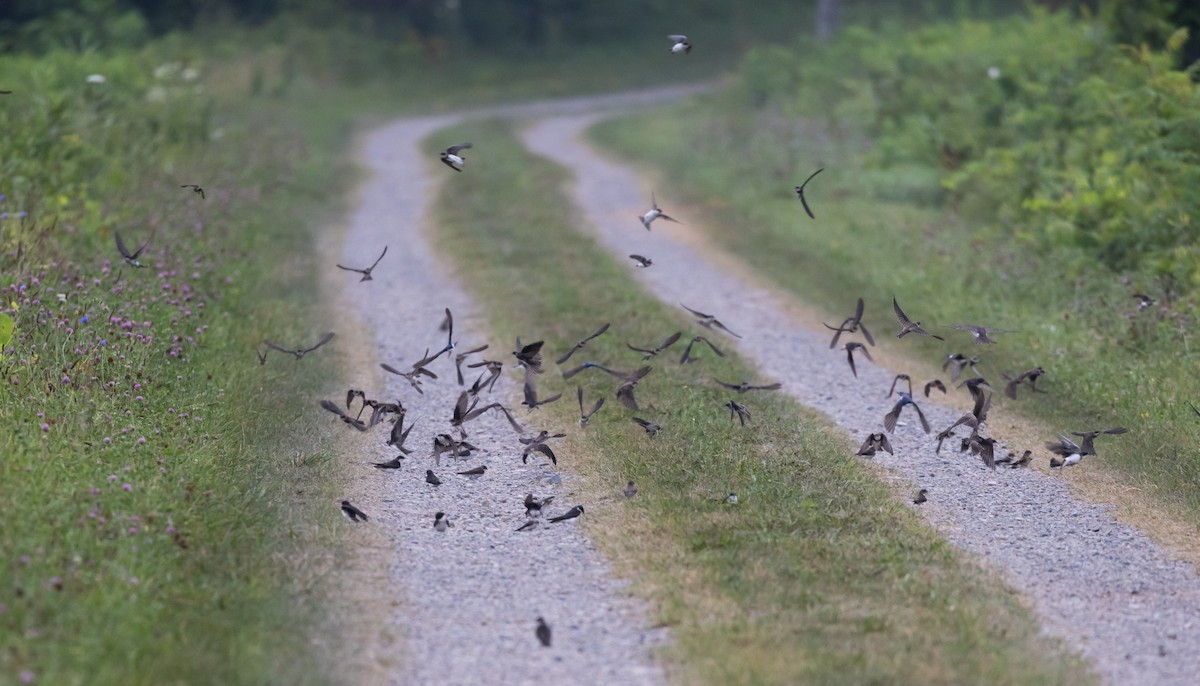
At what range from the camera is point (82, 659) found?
443 cm

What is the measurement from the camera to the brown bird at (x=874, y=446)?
7.24m

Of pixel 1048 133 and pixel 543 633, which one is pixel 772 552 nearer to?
pixel 543 633

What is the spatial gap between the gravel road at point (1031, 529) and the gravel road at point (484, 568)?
5.91 ft

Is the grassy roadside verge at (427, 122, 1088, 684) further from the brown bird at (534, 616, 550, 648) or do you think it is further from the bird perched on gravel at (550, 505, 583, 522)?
the brown bird at (534, 616, 550, 648)

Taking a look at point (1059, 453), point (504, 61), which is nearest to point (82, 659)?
point (1059, 453)

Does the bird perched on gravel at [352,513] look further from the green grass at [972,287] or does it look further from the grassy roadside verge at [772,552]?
the green grass at [972,287]

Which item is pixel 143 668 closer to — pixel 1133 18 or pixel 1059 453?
pixel 1059 453

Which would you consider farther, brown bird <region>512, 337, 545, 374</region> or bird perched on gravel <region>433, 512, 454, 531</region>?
brown bird <region>512, 337, 545, 374</region>

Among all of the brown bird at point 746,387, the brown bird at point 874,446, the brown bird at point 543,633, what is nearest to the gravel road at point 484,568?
the brown bird at point 543,633

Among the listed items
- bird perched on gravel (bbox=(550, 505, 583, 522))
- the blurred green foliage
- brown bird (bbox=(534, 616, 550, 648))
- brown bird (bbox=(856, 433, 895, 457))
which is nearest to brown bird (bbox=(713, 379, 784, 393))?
brown bird (bbox=(856, 433, 895, 457))

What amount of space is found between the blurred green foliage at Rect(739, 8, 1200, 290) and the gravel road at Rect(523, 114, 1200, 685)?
7.58 feet

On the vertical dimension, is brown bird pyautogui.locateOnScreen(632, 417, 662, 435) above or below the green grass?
above

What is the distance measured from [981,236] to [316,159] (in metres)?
11.9

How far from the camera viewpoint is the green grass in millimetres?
7895
